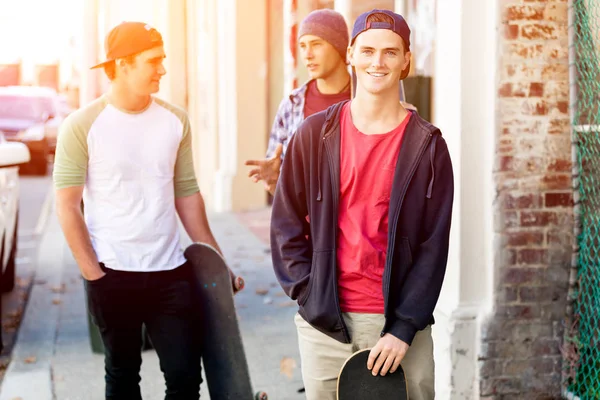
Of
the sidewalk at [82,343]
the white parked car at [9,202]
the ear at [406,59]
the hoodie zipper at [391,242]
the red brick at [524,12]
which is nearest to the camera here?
the hoodie zipper at [391,242]

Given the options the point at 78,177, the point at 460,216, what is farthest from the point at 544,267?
the point at 78,177

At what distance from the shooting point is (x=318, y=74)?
14.2ft

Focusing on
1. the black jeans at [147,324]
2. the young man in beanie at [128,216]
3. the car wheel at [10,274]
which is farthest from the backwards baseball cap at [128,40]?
the car wheel at [10,274]

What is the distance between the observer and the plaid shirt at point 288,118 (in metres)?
4.48

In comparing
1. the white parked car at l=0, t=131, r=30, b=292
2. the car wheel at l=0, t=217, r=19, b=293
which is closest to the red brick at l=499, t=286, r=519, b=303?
the white parked car at l=0, t=131, r=30, b=292

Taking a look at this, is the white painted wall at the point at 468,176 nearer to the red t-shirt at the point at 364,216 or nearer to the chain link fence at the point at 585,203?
the chain link fence at the point at 585,203

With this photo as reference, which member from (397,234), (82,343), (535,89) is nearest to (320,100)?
(535,89)

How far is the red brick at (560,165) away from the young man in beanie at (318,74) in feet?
3.44

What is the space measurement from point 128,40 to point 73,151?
513mm

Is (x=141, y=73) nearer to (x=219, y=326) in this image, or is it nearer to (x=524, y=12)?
(x=219, y=326)

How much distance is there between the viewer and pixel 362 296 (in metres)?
2.69

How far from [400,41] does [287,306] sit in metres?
4.81

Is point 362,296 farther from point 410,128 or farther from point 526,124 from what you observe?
point 526,124

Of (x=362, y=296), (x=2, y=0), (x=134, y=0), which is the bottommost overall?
→ (x=362, y=296)
